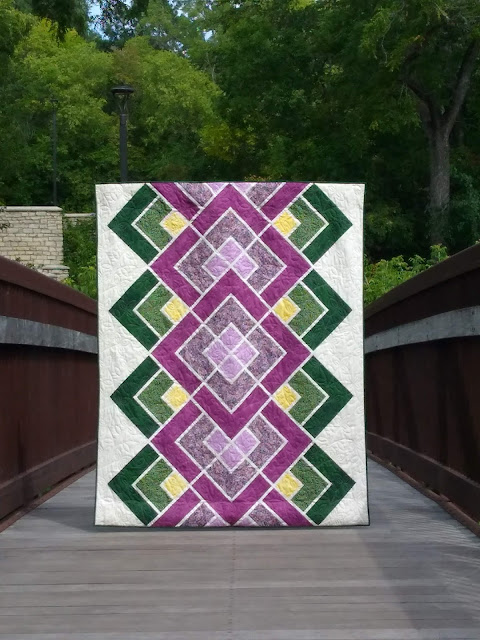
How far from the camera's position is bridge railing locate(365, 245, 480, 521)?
18.7ft

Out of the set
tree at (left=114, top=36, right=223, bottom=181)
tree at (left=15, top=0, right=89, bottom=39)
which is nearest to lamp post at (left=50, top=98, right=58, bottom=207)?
tree at (left=114, top=36, right=223, bottom=181)

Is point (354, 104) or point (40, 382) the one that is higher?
point (354, 104)

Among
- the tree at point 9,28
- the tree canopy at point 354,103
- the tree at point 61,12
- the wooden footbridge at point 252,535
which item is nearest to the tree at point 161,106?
the tree canopy at point 354,103

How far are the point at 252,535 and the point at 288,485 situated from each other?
27cm

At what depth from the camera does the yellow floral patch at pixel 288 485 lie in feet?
18.5

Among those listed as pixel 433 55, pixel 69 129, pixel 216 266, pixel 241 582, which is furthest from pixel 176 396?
pixel 69 129

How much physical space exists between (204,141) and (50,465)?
137 ft

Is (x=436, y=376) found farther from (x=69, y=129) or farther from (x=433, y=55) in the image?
(x=69, y=129)

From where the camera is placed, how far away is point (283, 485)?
5.63 meters

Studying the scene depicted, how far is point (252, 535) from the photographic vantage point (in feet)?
18.1

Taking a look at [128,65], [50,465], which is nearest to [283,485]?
[50,465]

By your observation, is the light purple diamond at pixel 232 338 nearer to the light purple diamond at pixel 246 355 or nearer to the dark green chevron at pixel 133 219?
the light purple diamond at pixel 246 355

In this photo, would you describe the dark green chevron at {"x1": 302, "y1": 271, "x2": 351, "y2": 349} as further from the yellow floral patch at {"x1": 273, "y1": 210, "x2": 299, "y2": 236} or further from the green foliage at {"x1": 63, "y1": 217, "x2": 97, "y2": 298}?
the green foliage at {"x1": 63, "y1": 217, "x2": 97, "y2": 298}

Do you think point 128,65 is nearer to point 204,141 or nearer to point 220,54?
point 204,141
